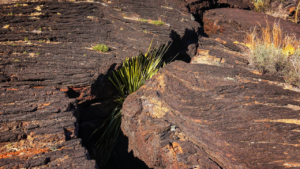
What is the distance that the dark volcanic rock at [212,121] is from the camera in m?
2.94

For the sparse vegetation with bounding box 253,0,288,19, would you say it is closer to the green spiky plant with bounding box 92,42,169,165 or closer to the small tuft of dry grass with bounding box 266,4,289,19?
the small tuft of dry grass with bounding box 266,4,289,19

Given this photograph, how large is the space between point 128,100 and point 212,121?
134cm

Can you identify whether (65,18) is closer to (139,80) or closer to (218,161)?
(139,80)

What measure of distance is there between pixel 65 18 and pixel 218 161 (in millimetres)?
5147

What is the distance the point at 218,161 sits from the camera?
2889 mm

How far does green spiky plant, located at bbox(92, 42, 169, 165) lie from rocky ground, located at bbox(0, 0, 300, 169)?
0.52 feet

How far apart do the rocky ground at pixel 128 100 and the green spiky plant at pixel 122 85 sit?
0.52 feet

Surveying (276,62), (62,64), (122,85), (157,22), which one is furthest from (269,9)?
(62,64)

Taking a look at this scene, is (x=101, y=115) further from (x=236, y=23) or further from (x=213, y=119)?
(x=236, y=23)

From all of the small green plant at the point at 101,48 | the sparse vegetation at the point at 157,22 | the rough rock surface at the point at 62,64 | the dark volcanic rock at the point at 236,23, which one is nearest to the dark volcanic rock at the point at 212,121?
the rough rock surface at the point at 62,64

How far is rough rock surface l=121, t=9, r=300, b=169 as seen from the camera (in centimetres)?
294

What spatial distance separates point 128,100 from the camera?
3.74 metres

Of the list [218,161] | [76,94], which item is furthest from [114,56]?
[218,161]

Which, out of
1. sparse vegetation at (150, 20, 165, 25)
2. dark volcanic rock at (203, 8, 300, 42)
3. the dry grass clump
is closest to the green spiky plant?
sparse vegetation at (150, 20, 165, 25)
